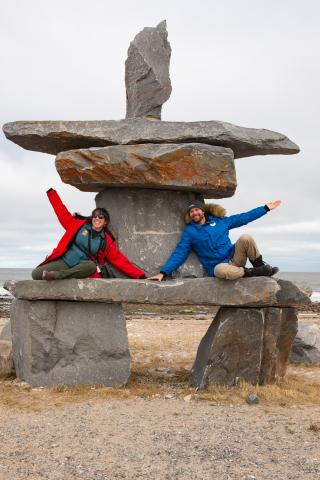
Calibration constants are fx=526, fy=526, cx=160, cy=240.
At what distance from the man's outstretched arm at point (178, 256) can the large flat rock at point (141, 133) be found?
1.30 m

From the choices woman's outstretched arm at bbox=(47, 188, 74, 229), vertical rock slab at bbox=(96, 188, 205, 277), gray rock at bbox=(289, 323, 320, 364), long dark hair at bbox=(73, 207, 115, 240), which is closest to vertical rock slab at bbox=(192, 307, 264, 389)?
vertical rock slab at bbox=(96, 188, 205, 277)

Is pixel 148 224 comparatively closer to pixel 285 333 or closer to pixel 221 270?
pixel 221 270

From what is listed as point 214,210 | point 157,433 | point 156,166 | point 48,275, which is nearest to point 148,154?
point 156,166

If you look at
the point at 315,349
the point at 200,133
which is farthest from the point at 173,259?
the point at 315,349

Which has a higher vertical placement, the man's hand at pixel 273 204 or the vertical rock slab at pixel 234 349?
the man's hand at pixel 273 204

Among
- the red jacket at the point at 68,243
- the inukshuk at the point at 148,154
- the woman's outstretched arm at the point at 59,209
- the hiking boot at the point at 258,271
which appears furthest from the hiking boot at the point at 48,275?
the hiking boot at the point at 258,271

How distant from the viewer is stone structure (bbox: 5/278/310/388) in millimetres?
6535

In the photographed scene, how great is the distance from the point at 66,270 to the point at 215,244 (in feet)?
6.44

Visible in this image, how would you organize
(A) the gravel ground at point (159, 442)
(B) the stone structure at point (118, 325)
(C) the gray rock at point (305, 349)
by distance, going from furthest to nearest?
1. (C) the gray rock at point (305, 349)
2. (B) the stone structure at point (118, 325)
3. (A) the gravel ground at point (159, 442)

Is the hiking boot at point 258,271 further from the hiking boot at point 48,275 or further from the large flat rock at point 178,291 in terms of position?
the hiking boot at point 48,275

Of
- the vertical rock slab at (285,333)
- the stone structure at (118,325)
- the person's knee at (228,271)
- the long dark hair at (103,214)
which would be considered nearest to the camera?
the person's knee at (228,271)

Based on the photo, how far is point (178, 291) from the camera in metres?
6.54

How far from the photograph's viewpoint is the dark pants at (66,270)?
661 cm

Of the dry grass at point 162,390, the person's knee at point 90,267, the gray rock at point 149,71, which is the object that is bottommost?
the dry grass at point 162,390
